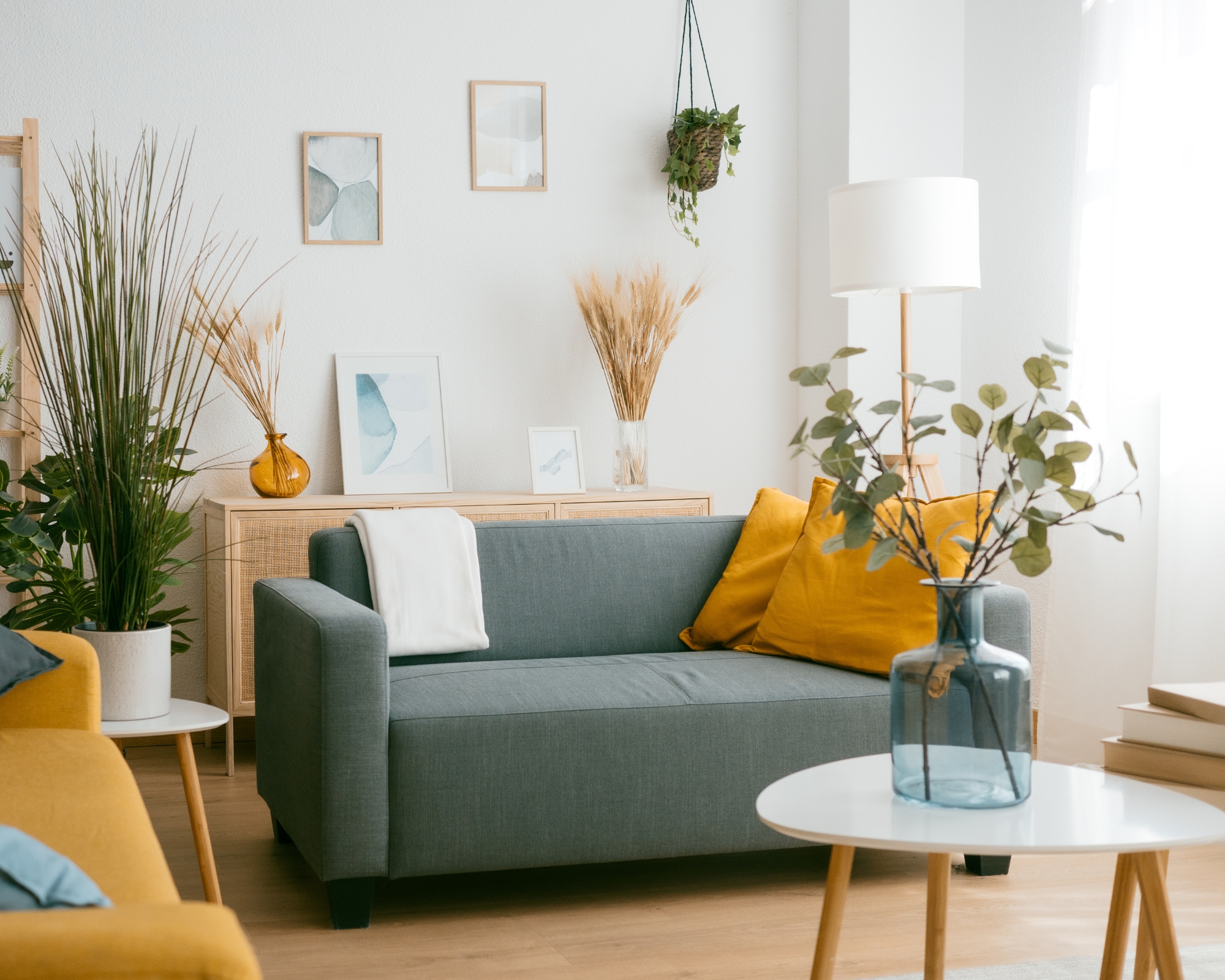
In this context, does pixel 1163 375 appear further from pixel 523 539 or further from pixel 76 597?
pixel 76 597

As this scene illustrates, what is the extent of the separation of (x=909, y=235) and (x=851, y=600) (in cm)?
113

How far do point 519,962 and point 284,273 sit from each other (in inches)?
101

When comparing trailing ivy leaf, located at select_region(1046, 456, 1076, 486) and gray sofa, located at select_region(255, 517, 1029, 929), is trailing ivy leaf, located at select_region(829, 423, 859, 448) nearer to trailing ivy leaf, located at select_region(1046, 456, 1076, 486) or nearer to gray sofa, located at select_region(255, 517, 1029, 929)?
trailing ivy leaf, located at select_region(1046, 456, 1076, 486)

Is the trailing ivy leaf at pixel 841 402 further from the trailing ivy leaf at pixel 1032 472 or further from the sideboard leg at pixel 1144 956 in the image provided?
the sideboard leg at pixel 1144 956

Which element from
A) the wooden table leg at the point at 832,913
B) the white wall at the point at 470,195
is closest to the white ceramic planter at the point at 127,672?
the wooden table leg at the point at 832,913

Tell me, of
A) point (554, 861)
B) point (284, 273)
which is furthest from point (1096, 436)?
point (284, 273)

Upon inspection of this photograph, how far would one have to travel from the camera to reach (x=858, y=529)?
5.37 feet

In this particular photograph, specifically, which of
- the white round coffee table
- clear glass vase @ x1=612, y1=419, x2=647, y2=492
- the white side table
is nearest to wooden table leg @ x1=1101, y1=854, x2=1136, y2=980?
the white round coffee table

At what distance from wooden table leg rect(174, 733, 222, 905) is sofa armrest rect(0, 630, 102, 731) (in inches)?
7.9

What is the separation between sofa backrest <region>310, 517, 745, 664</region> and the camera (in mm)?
Result: 3176

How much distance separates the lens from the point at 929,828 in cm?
154

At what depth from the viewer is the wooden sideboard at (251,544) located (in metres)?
3.72

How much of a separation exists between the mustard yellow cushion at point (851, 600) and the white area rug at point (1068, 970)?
2.15 ft

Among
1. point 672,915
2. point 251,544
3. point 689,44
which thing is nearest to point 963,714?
point 672,915
